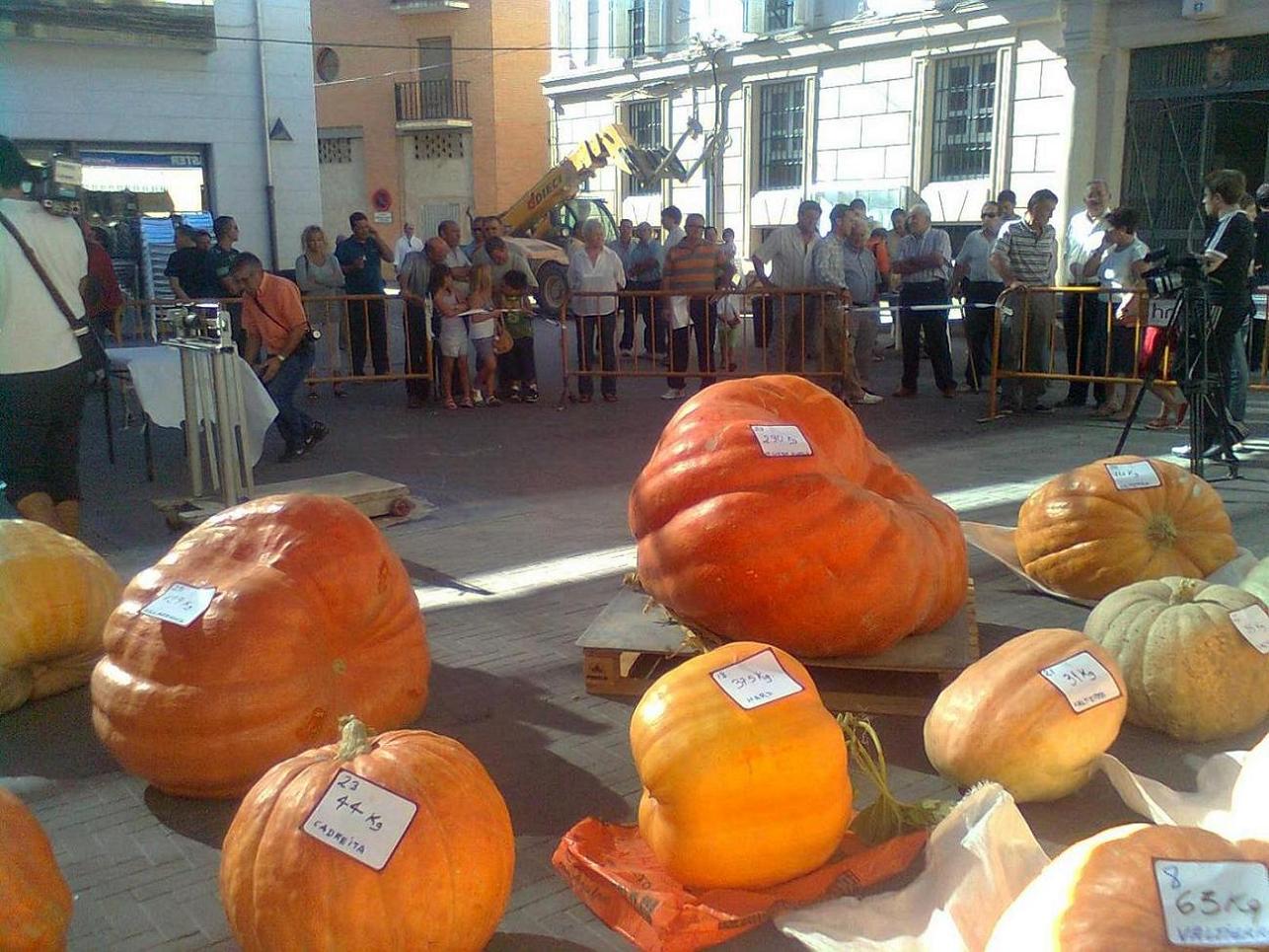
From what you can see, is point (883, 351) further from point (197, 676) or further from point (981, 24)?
point (197, 676)

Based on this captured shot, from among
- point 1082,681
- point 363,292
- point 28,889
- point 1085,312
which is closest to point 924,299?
point 1085,312

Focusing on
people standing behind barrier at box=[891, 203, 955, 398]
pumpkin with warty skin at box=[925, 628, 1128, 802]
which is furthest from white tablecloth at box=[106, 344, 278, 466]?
people standing behind barrier at box=[891, 203, 955, 398]

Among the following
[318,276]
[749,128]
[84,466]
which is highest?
[749,128]

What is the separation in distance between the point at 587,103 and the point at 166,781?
28.7 m

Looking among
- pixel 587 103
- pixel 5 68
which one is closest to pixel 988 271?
pixel 5 68

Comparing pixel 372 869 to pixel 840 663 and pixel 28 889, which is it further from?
pixel 840 663

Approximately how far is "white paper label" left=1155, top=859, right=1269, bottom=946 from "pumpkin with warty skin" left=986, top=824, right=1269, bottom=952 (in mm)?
12

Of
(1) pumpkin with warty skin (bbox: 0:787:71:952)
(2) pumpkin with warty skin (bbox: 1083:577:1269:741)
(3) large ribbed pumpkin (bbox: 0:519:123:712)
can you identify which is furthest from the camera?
(3) large ribbed pumpkin (bbox: 0:519:123:712)

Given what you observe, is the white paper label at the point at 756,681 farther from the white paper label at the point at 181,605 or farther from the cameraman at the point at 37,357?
the cameraman at the point at 37,357

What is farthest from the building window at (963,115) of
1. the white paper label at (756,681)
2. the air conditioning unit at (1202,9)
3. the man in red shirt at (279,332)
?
the white paper label at (756,681)

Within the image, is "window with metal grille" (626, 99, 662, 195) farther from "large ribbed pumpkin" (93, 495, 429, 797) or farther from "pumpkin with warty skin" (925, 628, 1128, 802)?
"pumpkin with warty skin" (925, 628, 1128, 802)

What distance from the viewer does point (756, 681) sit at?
2838mm

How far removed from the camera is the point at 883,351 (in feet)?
52.8

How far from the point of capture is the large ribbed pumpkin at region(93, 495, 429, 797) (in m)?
3.18
